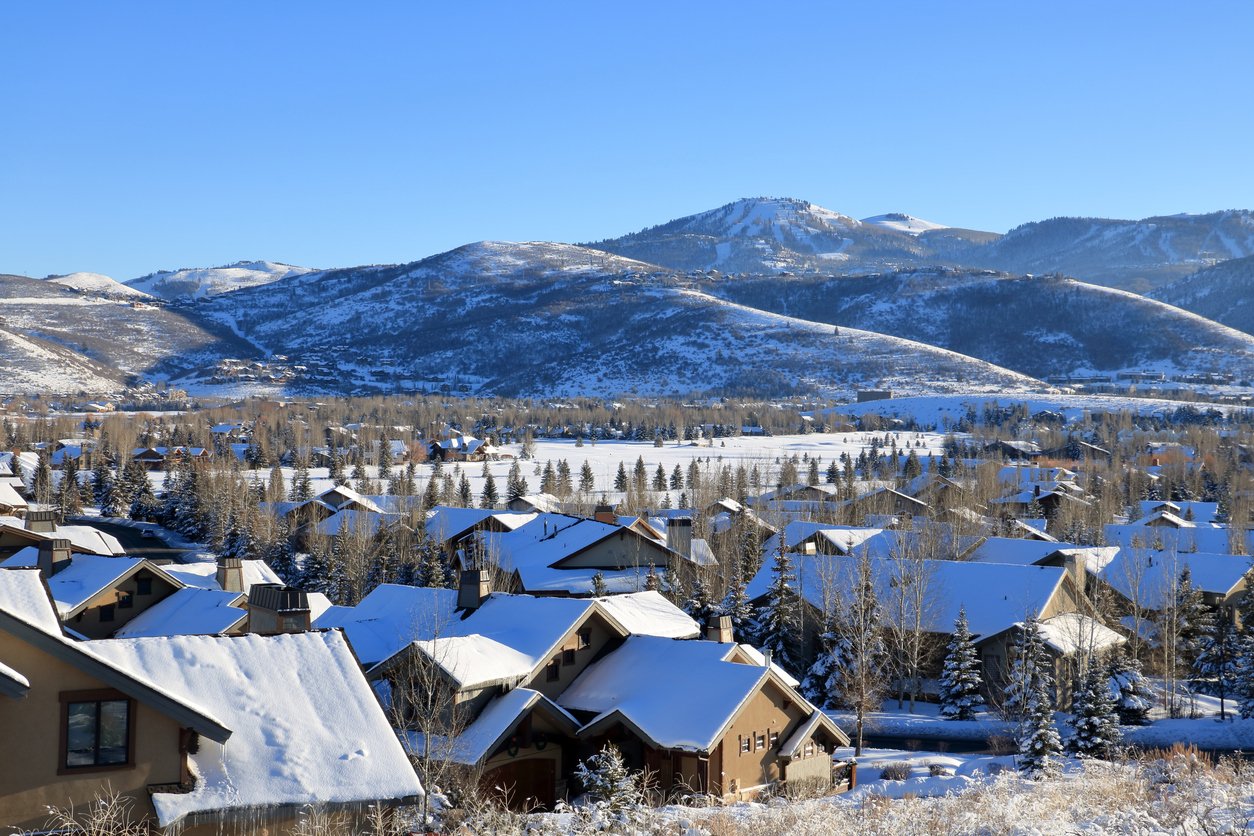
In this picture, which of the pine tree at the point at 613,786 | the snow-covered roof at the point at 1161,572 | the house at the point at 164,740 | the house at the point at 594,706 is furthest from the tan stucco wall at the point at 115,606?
the snow-covered roof at the point at 1161,572

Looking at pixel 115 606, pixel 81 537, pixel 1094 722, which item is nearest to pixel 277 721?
pixel 115 606

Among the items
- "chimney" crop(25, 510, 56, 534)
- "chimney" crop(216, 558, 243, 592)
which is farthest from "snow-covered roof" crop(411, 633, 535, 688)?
"chimney" crop(25, 510, 56, 534)

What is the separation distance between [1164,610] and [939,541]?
39.5 ft

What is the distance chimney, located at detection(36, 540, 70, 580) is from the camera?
34.6 meters

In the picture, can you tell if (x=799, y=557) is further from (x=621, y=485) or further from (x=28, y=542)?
(x=621, y=485)

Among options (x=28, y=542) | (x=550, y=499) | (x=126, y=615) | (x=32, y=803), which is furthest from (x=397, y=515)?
(x=32, y=803)

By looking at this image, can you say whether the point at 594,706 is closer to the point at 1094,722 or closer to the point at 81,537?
the point at 1094,722

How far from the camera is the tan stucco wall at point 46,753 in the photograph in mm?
11719

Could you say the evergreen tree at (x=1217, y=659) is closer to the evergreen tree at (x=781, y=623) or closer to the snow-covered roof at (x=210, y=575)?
the evergreen tree at (x=781, y=623)

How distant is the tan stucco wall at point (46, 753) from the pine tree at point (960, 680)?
3053cm

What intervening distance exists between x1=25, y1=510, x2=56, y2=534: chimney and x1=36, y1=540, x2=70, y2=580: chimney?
36.1 ft

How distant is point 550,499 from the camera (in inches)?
3278

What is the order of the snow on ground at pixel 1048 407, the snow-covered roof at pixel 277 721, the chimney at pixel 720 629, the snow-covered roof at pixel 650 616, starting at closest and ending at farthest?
the snow-covered roof at pixel 277 721 < the chimney at pixel 720 629 < the snow-covered roof at pixel 650 616 < the snow on ground at pixel 1048 407

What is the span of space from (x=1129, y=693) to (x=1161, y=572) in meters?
13.0
